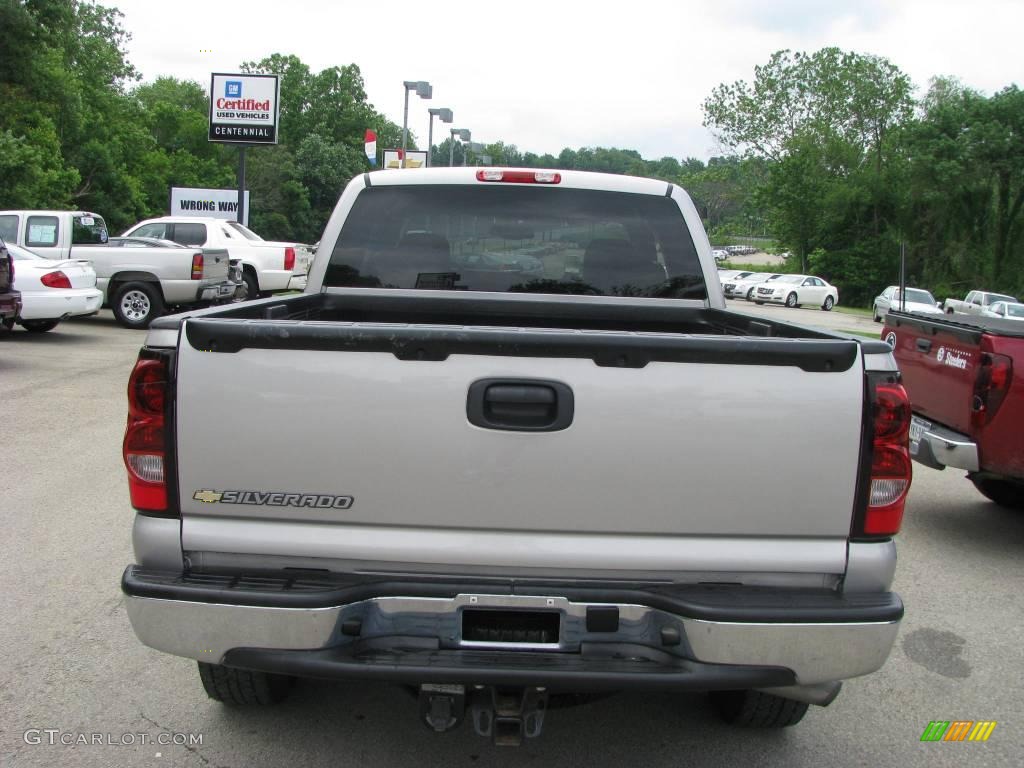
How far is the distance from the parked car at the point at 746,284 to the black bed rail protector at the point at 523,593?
147ft

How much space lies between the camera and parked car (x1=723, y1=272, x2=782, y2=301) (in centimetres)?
4672

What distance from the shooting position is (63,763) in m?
3.25

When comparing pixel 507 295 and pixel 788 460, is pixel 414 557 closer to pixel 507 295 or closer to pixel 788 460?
pixel 788 460

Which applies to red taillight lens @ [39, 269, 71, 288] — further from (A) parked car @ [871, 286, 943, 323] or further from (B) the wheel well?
(A) parked car @ [871, 286, 943, 323]

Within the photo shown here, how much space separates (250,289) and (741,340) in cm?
1975

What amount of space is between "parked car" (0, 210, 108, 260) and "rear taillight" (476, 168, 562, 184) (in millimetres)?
14643

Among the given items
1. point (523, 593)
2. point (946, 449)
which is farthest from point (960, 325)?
point (523, 593)

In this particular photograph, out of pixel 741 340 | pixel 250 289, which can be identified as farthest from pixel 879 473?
pixel 250 289

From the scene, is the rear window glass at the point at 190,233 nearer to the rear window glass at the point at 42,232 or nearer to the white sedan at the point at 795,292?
the rear window glass at the point at 42,232

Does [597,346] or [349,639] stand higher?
[597,346]

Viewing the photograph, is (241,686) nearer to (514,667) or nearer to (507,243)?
(514,667)

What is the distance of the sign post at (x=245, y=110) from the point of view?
→ 86.7ft

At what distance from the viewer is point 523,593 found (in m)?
2.71

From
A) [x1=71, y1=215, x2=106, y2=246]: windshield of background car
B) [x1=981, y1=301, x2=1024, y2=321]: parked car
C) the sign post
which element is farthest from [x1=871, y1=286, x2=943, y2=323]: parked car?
[x1=71, y1=215, x2=106, y2=246]: windshield of background car
